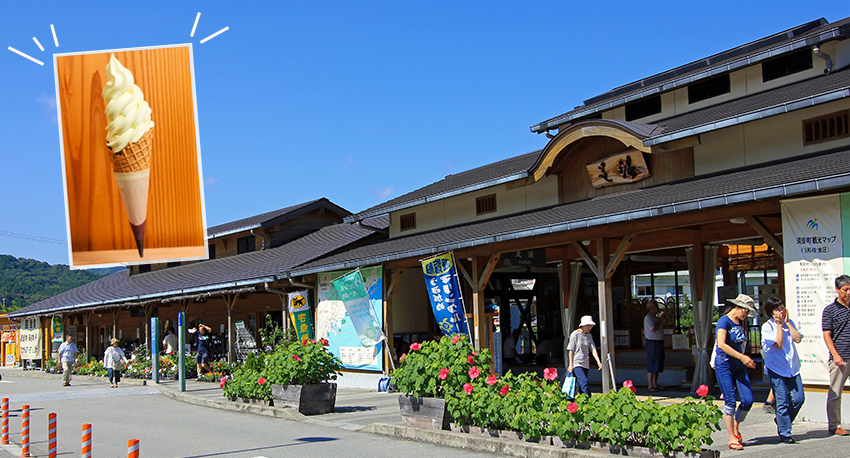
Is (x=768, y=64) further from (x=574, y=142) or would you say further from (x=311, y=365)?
(x=311, y=365)

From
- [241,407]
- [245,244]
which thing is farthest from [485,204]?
[245,244]

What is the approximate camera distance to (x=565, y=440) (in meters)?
8.03

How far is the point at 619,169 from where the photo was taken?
47.0 ft

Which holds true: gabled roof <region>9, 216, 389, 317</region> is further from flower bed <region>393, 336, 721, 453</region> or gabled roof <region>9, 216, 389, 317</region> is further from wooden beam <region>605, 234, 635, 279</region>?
flower bed <region>393, 336, 721, 453</region>

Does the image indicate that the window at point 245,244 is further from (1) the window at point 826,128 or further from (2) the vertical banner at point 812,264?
(2) the vertical banner at point 812,264

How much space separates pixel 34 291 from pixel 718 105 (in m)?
145

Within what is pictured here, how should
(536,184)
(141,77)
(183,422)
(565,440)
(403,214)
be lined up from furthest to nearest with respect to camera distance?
(403,214)
(536,184)
(183,422)
(565,440)
(141,77)

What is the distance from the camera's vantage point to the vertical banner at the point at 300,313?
65.3ft

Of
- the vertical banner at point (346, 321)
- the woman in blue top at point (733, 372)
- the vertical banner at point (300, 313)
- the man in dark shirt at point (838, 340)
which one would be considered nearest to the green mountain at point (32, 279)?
the vertical banner at point (300, 313)

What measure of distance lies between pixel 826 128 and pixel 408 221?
38.1 ft

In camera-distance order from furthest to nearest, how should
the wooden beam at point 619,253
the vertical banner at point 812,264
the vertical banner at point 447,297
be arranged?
the vertical banner at point 447,297, the wooden beam at point 619,253, the vertical banner at point 812,264

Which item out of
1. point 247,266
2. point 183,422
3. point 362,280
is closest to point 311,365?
point 183,422

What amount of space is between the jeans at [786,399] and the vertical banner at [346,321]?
35.5ft

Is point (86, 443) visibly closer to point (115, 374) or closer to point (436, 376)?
point (436, 376)
